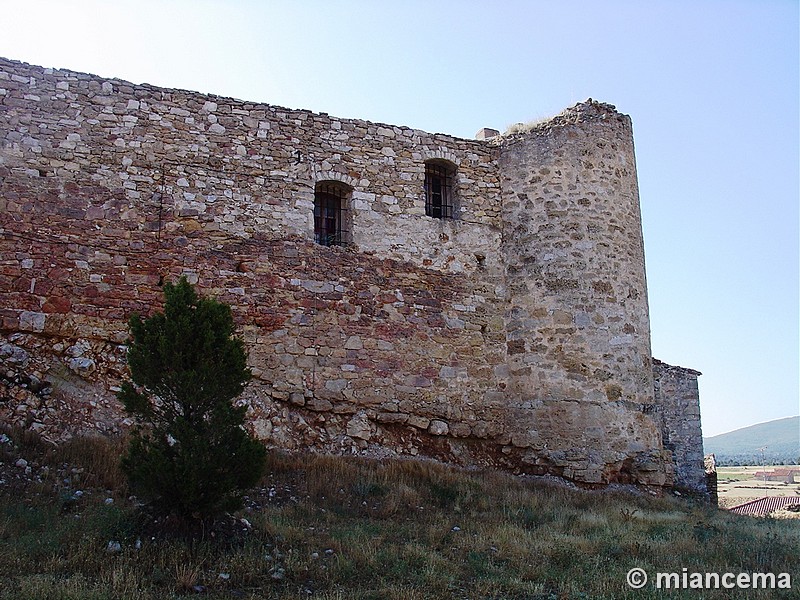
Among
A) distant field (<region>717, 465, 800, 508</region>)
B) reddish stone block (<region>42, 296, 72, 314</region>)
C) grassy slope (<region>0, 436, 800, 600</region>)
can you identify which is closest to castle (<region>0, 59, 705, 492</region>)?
reddish stone block (<region>42, 296, 72, 314</region>)

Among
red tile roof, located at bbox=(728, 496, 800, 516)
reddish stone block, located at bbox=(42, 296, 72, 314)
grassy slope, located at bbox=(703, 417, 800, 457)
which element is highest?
reddish stone block, located at bbox=(42, 296, 72, 314)

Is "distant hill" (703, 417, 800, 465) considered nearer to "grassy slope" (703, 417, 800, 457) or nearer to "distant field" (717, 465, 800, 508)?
"grassy slope" (703, 417, 800, 457)

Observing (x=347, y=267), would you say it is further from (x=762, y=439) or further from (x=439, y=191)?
(x=762, y=439)

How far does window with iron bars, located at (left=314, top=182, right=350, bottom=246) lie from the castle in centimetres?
3

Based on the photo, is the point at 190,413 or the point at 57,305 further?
the point at 57,305

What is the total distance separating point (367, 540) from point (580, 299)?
19.5 feet

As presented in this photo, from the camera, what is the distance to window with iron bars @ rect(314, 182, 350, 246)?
11273 mm

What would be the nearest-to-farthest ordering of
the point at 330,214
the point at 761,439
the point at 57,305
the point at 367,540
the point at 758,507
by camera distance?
the point at 367,540 < the point at 57,305 < the point at 330,214 < the point at 758,507 < the point at 761,439

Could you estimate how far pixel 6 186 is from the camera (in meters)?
9.36

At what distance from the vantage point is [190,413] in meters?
6.46

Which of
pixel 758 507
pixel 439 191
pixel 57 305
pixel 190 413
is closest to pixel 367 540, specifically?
pixel 190 413

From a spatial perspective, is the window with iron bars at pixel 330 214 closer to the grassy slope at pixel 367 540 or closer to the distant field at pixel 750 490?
the grassy slope at pixel 367 540

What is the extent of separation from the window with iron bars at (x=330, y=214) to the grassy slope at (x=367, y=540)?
3460mm

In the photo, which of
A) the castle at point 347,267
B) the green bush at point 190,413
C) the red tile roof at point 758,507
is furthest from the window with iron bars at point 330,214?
the red tile roof at point 758,507
